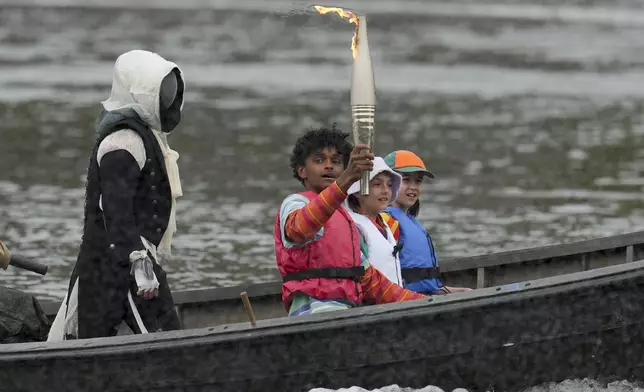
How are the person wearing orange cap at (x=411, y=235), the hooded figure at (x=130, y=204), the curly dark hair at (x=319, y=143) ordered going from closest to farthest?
1. the hooded figure at (x=130, y=204)
2. the curly dark hair at (x=319, y=143)
3. the person wearing orange cap at (x=411, y=235)

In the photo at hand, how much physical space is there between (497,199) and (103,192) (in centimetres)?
966

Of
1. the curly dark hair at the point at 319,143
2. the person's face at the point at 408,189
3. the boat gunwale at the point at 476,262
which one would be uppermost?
the curly dark hair at the point at 319,143

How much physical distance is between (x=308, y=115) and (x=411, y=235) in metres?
13.6

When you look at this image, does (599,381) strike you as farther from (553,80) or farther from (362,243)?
(553,80)

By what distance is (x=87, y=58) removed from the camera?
97.2ft

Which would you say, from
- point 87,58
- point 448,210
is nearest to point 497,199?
point 448,210

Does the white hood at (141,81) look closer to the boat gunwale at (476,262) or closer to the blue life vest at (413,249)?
the blue life vest at (413,249)

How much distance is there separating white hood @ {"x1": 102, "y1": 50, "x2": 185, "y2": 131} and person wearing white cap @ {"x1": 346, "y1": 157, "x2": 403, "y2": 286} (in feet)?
3.77

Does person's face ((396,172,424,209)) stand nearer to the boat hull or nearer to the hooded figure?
the boat hull


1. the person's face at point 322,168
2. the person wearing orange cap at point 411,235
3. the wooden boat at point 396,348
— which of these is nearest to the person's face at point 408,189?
the person wearing orange cap at point 411,235

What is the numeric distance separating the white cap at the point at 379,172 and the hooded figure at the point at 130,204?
924 mm

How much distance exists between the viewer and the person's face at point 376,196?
761 centimetres

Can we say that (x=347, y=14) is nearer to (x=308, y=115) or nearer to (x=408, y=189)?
(x=408, y=189)

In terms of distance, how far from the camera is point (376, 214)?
772cm
